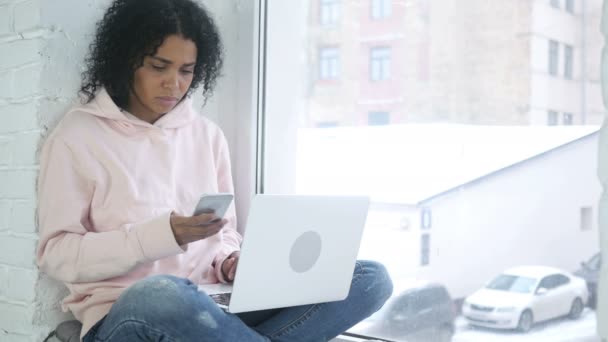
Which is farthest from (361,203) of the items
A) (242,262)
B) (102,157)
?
(102,157)

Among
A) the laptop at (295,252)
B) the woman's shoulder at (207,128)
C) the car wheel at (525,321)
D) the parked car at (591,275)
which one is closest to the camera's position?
the laptop at (295,252)

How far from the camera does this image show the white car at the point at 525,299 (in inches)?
57.6

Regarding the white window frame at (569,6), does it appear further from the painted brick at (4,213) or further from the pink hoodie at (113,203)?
the painted brick at (4,213)

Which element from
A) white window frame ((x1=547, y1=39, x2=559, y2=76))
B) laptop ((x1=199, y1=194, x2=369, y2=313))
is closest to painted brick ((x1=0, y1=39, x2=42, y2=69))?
laptop ((x1=199, y1=194, x2=369, y2=313))

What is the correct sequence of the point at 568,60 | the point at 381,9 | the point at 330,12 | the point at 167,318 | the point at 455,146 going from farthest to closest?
the point at 330,12 < the point at 381,9 < the point at 455,146 < the point at 568,60 < the point at 167,318

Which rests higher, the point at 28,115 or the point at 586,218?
the point at 28,115

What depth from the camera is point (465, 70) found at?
161 centimetres

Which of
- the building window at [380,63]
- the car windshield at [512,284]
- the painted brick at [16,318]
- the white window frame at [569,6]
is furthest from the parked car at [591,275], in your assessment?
the painted brick at [16,318]

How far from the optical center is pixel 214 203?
1.24 meters

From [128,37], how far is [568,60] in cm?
86

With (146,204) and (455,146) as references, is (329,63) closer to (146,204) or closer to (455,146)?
(455,146)

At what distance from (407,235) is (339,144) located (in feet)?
0.92

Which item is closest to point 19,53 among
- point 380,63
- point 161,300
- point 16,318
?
point 16,318

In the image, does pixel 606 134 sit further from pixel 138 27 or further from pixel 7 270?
pixel 7 270
